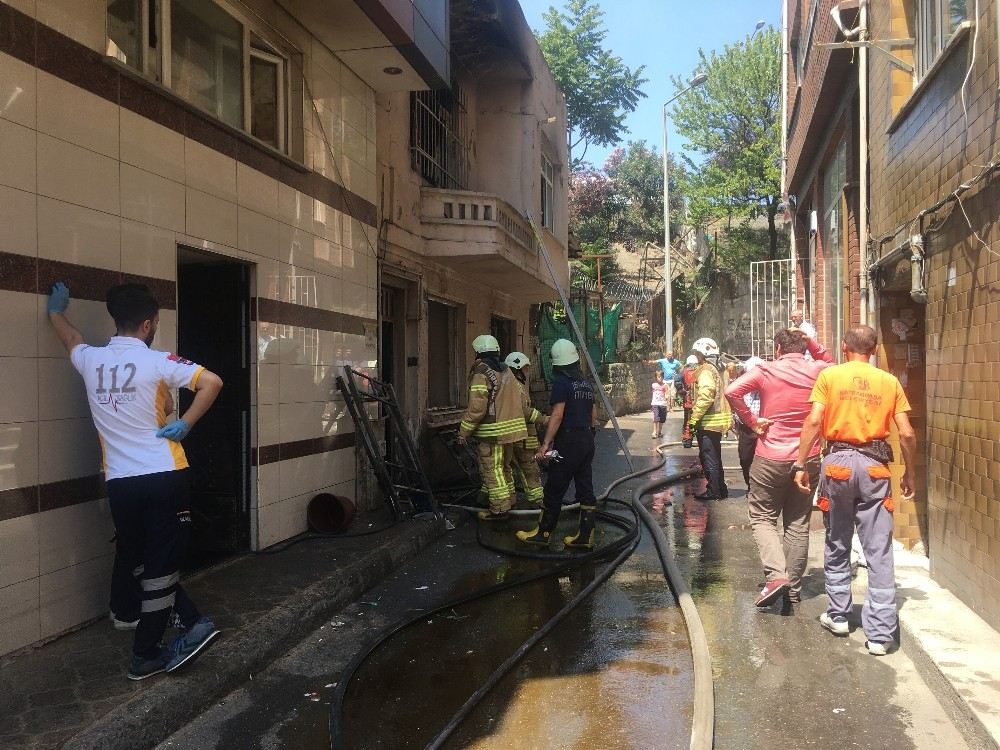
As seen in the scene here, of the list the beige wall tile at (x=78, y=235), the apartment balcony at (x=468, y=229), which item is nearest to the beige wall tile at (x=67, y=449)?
the beige wall tile at (x=78, y=235)

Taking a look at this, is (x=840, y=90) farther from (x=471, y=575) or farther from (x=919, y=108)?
(x=471, y=575)

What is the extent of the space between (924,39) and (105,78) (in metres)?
6.00

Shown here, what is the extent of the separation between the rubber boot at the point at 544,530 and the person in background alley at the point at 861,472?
8.46ft

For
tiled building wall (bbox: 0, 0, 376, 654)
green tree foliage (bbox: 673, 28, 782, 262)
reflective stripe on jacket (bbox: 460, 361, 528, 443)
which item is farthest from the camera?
green tree foliage (bbox: 673, 28, 782, 262)

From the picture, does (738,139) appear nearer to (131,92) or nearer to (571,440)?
(571,440)

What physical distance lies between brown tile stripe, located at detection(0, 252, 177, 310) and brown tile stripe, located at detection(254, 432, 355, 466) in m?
1.70

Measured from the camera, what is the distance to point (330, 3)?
6.32m

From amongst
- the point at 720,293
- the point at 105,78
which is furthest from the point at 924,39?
the point at 720,293

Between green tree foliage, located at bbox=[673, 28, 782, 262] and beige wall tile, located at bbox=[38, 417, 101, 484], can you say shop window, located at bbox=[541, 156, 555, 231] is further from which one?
green tree foliage, located at bbox=[673, 28, 782, 262]

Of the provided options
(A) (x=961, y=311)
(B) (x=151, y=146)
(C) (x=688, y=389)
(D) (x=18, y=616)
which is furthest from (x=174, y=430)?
(C) (x=688, y=389)

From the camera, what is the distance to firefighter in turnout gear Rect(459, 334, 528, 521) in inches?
298

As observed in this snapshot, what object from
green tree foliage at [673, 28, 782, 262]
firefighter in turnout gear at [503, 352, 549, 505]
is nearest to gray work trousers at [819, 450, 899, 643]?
firefighter in turnout gear at [503, 352, 549, 505]

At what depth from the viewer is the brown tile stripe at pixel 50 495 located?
3732 mm

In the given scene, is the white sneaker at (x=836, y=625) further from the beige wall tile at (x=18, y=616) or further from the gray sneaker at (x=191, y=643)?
the beige wall tile at (x=18, y=616)
